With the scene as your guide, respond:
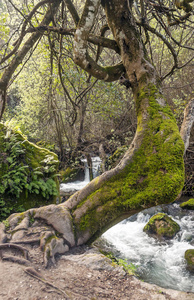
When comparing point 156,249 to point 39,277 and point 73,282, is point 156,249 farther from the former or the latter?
point 39,277

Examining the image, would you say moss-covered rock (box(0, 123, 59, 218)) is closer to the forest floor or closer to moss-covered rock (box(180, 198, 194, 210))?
the forest floor

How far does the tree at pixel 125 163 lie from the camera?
4.03 metres

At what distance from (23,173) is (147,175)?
15.7ft

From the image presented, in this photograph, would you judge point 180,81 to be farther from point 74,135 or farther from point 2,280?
point 2,280

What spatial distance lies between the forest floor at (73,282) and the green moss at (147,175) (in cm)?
78

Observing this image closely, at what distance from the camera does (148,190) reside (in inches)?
158

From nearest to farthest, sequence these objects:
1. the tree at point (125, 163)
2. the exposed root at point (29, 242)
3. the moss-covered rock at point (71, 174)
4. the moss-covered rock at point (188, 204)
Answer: the tree at point (125, 163)
the exposed root at point (29, 242)
the moss-covered rock at point (188, 204)
the moss-covered rock at point (71, 174)

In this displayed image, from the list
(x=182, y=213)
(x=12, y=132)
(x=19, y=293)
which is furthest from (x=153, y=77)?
(x=182, y=213)

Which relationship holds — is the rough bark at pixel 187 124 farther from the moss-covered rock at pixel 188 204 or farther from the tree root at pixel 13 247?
the moss-covered rock at pixel 188 204

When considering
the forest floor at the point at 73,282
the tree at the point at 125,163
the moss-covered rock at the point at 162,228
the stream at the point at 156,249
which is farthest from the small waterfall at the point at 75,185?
the forest floor at the point at 73,282

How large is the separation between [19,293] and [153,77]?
4614 millimetres

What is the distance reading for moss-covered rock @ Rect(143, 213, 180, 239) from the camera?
8.37m

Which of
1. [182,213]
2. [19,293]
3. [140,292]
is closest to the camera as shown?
[19,293]

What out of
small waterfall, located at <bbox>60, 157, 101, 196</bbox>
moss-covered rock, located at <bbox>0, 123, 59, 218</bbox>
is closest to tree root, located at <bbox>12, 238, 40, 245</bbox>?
moss-covered rock, located at <bbox>0, 123, 59, 218</bbox>
